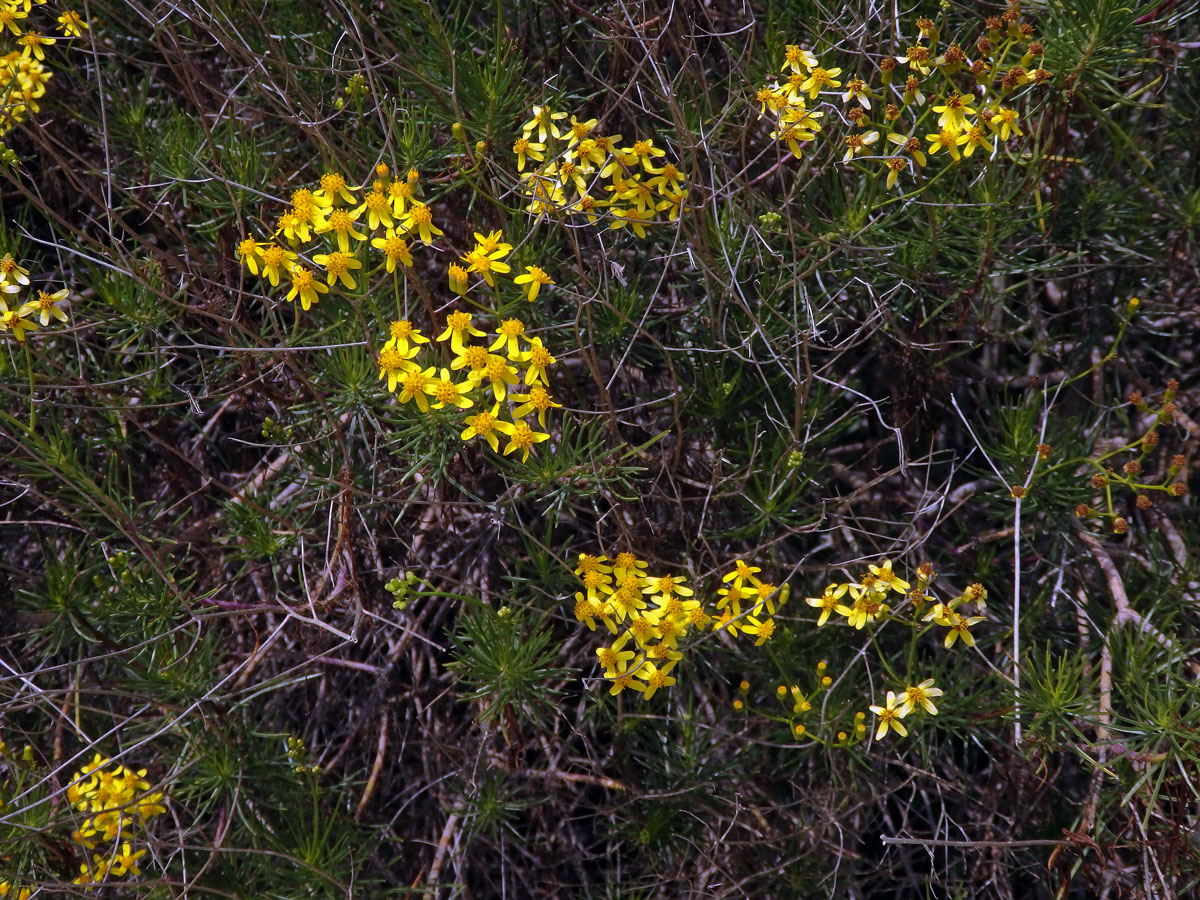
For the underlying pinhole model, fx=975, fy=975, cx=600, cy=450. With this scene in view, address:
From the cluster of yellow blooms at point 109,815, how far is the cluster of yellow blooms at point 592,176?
5.32 ft

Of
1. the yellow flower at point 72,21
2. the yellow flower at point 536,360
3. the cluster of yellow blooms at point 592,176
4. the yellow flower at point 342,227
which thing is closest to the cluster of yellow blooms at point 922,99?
the cluster of yellow blooms at point 592,176

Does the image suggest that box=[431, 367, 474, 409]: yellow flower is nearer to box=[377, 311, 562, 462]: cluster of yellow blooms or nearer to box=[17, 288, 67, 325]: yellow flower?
box=[377, 311, 562, 462]: cluster of yellow blooms

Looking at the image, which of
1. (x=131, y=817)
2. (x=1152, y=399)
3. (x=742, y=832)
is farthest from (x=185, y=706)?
(x=1152, y=399)

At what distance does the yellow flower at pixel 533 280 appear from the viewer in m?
2.02

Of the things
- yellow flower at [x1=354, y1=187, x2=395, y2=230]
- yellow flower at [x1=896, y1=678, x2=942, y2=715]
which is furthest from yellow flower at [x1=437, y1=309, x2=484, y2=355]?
yellow flower at [x1=896, y1=678, x2=942, y2=715]

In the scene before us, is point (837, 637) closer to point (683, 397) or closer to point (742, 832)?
point (742, 832)

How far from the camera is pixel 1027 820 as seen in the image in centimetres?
229

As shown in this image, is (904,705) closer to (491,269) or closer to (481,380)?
(481,380)

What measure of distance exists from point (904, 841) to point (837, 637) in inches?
22.2

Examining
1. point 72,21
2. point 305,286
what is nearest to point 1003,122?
point 305,286

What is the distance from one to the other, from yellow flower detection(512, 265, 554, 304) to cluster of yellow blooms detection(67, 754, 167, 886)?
142cm

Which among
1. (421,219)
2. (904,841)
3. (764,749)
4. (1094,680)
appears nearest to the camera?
(904,841)

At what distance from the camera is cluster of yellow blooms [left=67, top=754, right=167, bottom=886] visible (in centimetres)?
220

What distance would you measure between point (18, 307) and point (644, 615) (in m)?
1.66
